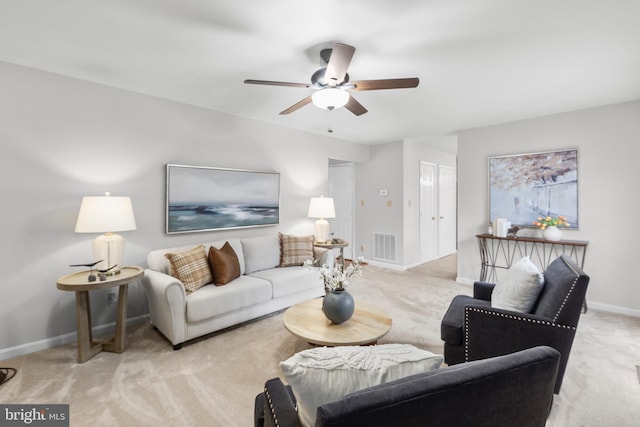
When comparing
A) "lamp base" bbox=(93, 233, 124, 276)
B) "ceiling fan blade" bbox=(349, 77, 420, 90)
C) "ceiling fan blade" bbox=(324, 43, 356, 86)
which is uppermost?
"ceiling fan blade" bbox=(324, 43, 356, 86)

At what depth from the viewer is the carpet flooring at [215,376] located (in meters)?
1.81

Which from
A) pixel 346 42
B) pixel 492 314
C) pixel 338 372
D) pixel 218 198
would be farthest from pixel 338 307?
pixel 218 198

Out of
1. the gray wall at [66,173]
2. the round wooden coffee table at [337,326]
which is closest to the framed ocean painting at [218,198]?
the gray wall at [66,173]

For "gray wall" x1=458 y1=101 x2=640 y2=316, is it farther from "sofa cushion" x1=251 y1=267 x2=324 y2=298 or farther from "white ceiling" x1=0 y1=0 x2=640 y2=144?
"sofa cushion" x1=251 y1=267 x2=324 y2=298

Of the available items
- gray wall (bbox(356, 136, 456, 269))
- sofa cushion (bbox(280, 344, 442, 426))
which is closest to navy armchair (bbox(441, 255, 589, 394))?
sofa cushion (bbox(280, 344, 442, 426))

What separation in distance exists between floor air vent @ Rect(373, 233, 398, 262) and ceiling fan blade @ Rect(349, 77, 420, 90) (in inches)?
147

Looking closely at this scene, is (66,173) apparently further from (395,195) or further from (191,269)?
(395,195)

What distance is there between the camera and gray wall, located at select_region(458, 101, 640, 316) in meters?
3.39

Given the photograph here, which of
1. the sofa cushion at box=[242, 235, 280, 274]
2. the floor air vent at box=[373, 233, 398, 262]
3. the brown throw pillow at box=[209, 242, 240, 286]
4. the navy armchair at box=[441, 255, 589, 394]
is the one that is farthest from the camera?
the floor air vent at box=[373, 233, 398, 262]

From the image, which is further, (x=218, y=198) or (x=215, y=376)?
(x=218, y=198)

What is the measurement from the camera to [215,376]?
2193mm

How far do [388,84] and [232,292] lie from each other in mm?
2289

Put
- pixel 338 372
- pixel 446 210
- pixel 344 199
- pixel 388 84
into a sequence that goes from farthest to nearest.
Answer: pixel 446 210
pixel 344 199
pixel 388 84
pixel 338 372

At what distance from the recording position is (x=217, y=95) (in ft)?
10.5
